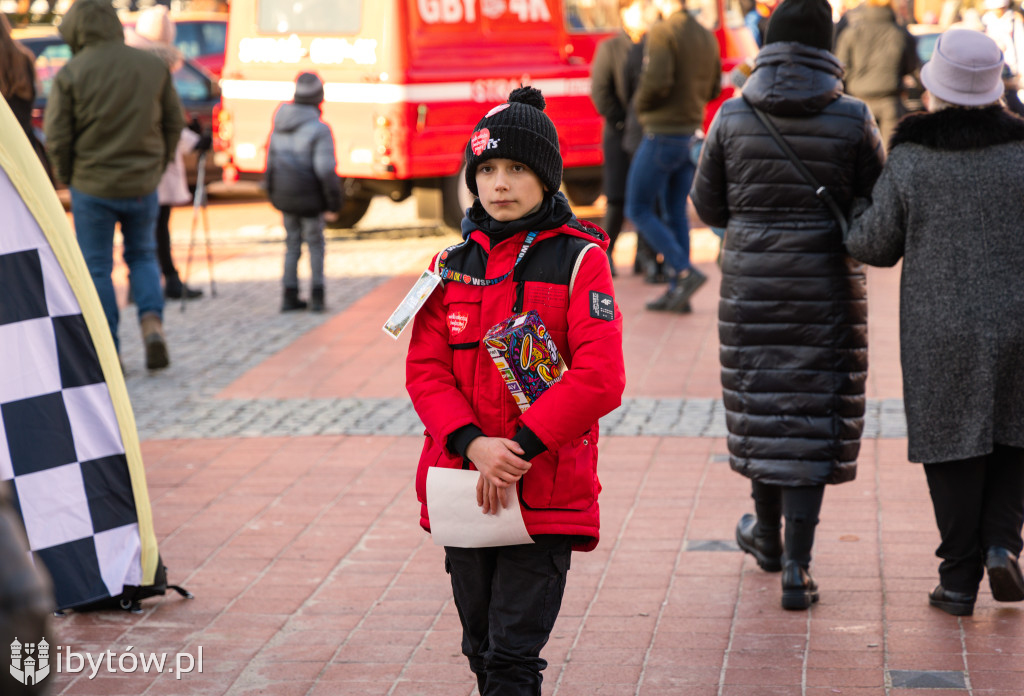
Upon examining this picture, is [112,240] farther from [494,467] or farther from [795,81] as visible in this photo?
[494,467]

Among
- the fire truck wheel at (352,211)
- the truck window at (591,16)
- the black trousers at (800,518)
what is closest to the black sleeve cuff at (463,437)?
the black trousers at (800,518)

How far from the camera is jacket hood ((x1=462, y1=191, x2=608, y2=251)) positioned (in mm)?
2926

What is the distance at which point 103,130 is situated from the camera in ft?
24.8

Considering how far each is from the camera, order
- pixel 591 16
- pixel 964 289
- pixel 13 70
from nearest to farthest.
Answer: pixel 964 289, pixel 13 70, pixel 591 16

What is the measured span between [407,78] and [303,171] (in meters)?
2.44

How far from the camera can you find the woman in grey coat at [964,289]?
3873mm

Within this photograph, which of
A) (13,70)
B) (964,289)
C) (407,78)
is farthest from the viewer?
(407,78)

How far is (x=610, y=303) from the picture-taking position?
290 cm

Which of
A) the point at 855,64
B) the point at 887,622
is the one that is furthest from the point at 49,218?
the point at 855,64

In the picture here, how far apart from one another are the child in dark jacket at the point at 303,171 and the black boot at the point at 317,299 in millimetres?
34

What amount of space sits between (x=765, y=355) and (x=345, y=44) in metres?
8.68

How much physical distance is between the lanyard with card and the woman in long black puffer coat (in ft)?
5.01

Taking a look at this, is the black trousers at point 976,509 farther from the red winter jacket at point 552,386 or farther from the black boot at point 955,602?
the red winter jacket at point 552,386

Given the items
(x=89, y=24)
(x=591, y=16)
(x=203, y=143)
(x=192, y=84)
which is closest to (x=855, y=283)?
(x=89, y=24)
